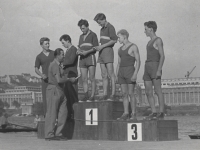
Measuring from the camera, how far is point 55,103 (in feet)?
27.1

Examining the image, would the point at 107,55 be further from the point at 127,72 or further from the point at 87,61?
the point at 127,72

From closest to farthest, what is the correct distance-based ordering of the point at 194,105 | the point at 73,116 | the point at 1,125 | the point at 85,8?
the point at 73,116 → the point at 85,8 → the point at 1,125 → the point at 194,105

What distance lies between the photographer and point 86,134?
9016mm

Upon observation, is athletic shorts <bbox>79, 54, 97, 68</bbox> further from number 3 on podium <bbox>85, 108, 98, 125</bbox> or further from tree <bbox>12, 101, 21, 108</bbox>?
tree <bbox>12, 101, 21, 108</bbox>

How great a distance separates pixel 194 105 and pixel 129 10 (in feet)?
444

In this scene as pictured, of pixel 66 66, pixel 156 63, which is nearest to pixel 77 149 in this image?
pixel 156 63

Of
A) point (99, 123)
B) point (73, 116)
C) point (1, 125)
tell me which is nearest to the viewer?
point (99, 123)

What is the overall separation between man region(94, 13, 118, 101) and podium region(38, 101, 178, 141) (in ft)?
1.21

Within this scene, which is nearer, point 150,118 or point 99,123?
point 150,118

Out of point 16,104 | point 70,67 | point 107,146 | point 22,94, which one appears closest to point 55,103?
point 70,67

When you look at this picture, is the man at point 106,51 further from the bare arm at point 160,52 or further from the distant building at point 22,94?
the distant building at point 22,94

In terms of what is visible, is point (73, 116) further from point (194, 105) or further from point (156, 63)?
point (194, 105)

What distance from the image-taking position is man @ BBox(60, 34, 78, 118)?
945 cm

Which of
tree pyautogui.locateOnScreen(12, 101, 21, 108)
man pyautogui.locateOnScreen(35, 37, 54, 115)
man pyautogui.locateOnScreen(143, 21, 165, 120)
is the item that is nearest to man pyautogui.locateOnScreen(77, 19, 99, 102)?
man pyautogui.locateOnScreen(35, 37, 54, 115)
